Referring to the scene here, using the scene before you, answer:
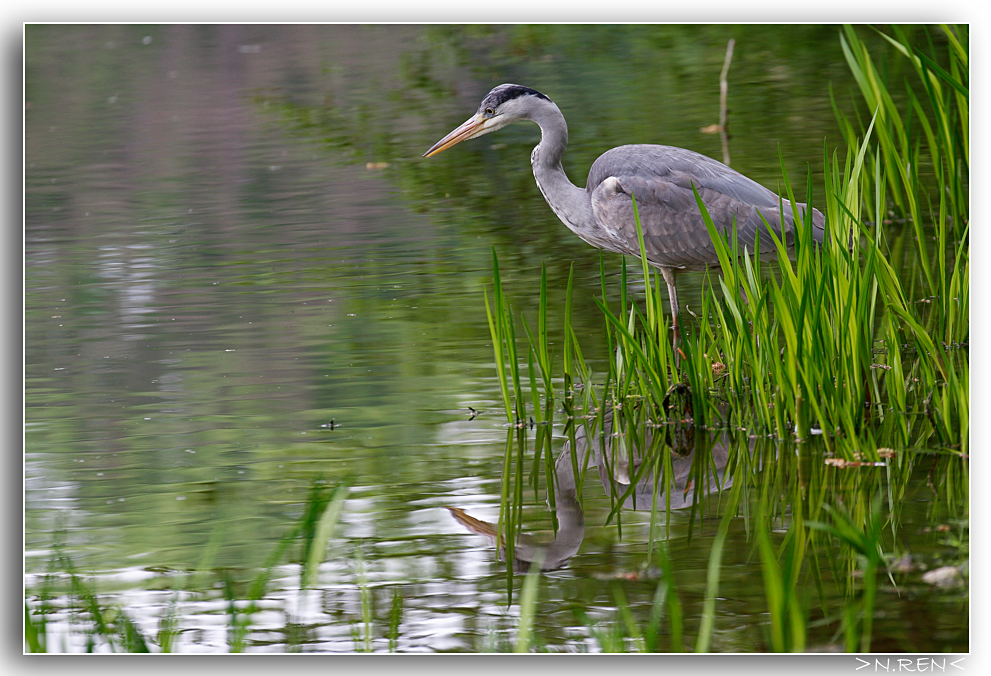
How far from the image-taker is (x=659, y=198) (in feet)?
14.4

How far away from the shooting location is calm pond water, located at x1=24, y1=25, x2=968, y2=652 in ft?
9.57

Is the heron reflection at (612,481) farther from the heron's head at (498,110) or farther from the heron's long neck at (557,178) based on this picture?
the heron's head at (498,110)

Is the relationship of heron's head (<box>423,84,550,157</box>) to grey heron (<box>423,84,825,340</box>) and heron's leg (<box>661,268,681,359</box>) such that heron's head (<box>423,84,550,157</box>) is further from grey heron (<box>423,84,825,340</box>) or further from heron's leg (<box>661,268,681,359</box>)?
heron's leg (<box>661,268,681,359</box>)

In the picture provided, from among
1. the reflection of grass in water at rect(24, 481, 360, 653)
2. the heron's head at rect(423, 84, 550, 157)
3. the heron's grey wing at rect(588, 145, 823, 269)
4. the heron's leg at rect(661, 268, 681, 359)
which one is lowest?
the reflection of grass in water at rect(24, 481, 360, 653)

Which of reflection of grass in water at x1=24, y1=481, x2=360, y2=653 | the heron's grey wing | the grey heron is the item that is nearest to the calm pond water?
reflection of grass in water at x1=24, y1=481, x2=360, y2=653

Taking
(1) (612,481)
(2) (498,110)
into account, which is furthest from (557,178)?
(1) (612,481)

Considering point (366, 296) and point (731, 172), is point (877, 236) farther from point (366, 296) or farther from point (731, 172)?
point (366, 296)

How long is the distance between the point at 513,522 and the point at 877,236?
4.70 feet

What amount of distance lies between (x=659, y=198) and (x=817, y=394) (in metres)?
1.33

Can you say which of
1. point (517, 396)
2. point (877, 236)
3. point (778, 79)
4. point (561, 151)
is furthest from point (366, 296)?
point (877, 236)

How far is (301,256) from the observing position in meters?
5.62

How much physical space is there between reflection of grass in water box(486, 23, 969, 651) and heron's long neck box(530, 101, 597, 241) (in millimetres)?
875

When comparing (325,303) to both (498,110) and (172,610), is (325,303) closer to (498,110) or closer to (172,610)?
(498,110)

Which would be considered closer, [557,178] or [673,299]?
[673,299]
